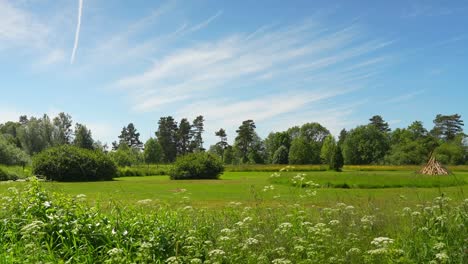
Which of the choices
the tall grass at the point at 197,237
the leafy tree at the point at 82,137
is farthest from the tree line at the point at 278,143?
the tall grass at the point at 197,237

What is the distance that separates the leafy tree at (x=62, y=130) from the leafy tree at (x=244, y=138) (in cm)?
3737

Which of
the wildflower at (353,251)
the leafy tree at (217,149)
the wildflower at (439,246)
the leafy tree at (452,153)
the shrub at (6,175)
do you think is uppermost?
the leafy tree at (217,149)

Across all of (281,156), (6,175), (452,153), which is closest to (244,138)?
(281,156)

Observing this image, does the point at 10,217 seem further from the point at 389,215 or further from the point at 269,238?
the point at 389,215

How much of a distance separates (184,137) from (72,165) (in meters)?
77.9

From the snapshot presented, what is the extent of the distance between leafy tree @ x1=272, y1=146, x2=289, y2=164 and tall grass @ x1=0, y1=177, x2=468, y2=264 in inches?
3158

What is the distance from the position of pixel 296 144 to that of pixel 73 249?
80.7 m

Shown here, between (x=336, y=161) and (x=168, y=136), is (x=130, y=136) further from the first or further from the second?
(x=336, y=161)

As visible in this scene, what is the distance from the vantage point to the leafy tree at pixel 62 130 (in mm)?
79062

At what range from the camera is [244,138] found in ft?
336

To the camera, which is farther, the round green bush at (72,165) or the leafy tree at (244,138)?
the leafy tree at (244,138)

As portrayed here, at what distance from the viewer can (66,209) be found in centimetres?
670

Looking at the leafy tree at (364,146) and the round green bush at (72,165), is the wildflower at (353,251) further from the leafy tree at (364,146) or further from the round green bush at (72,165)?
the leafy tree at (364,146)

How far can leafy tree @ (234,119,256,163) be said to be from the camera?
101562 millimetres
